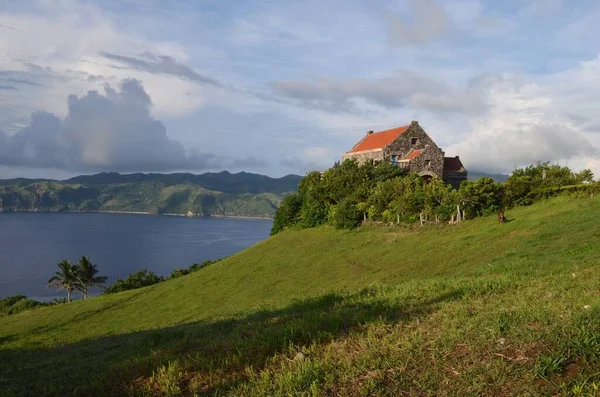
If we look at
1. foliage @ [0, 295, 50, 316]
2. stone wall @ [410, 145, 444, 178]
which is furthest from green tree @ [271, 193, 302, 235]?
foliage @ [0, 295, 50, 316]

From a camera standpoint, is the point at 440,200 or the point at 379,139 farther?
the point at 379,139

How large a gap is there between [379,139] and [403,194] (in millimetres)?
15319

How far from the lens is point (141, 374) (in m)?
6.88

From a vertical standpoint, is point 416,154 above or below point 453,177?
above

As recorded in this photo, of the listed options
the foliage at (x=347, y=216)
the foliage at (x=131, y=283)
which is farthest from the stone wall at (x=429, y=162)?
the foliage at (x=131, y=283)

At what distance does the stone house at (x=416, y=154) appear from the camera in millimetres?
47844

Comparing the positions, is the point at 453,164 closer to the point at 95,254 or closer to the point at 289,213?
the point at 289,213

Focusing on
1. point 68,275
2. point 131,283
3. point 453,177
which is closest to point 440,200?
point 453,177

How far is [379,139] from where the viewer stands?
176 feet

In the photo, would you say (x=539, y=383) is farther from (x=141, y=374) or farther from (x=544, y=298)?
(x=141, y=374)

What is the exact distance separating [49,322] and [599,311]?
4122cm

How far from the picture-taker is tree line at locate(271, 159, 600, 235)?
3491cm

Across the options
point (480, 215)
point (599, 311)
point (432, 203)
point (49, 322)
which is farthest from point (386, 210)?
point (599, 311)

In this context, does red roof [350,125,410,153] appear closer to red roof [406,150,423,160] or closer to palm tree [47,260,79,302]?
red roof [406,150,423,160]
